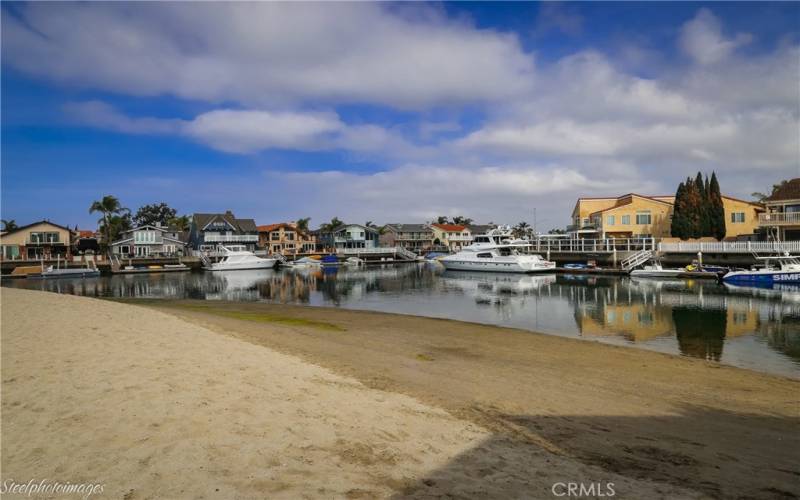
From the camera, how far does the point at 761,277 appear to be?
131 ft

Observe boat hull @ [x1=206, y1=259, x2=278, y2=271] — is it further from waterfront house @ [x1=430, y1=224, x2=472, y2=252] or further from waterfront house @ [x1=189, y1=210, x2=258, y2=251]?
waterfront house @ [x1=430, y1=224, x2=472, y2=252]

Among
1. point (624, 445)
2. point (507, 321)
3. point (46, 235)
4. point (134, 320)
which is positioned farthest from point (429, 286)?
point (46, 235)

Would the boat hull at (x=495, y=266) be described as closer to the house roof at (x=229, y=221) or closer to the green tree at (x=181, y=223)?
the house roof at (x=229, y=221)

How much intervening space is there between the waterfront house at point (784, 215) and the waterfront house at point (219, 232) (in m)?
80.0

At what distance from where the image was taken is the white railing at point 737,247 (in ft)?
152

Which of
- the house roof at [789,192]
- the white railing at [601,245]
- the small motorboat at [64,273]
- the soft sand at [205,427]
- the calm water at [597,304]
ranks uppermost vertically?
the house roof at [789,192]

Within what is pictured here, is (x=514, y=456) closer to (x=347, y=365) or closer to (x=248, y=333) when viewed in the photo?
(x=347, y=365)

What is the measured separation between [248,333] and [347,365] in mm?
6104

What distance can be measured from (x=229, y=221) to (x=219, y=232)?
13.2 ft

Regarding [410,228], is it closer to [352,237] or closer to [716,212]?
[352,237]

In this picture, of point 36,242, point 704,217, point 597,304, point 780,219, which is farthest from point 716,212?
point 36,242

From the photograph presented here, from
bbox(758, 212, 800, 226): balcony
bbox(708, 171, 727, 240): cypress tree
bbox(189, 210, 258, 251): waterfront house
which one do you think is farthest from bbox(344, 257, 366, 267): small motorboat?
bbox(758, 212, 800, 226): balcony

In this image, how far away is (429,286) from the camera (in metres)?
46.8

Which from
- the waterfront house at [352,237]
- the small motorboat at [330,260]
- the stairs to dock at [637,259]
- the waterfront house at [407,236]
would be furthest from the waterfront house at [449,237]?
the stairs to dock at [637,259]
